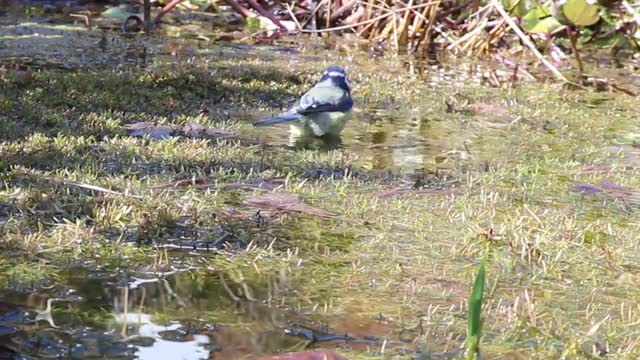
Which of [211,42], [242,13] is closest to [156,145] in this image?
[211,42]

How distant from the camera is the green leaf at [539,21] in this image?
8.14 metres

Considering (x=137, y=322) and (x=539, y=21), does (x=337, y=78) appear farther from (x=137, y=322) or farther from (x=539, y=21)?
(x=539, y=21)

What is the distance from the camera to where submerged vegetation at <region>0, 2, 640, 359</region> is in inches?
82.4

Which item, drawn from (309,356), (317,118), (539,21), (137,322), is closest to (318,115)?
(317,118)

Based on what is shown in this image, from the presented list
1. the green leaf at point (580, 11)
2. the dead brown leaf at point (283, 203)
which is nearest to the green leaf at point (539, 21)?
the green leaf at point (580, 11)

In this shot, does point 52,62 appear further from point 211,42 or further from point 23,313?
point 23,313

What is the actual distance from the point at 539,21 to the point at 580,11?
1.05 metres

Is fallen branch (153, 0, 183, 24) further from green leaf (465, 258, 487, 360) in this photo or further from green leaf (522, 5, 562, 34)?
green leaf (465, 258, 487, 360)

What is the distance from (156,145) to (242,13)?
6103 millimetres

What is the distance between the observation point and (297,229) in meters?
2.92

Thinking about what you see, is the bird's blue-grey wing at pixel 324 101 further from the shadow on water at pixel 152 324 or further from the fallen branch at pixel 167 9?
the fallen branch at pixel 167 9

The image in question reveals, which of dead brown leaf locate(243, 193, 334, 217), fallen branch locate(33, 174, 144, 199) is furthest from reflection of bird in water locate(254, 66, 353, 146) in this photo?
fallen branch locate(33, 174, 144, 199)

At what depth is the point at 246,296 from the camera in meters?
2.31

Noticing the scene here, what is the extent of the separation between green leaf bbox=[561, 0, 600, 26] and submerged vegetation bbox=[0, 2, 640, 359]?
1923mm
